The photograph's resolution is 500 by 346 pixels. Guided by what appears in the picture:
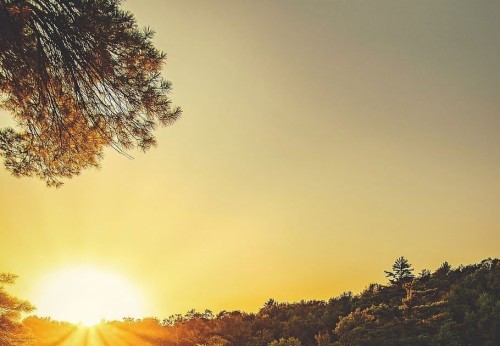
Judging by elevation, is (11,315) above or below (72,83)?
below

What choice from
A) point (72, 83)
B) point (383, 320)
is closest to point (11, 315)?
point (72, 83)

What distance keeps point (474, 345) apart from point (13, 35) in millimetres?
33226

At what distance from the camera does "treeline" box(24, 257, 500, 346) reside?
29.0 m

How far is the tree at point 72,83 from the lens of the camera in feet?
19.1

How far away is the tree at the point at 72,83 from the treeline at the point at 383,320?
12.2m

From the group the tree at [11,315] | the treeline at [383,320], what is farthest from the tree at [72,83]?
the treeline at [383,320]

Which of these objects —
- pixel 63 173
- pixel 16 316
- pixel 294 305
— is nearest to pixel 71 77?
pixel 63 173

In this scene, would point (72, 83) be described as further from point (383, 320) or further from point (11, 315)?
point (383, 320)

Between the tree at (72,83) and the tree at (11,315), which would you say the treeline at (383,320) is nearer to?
the tree at (11,315)

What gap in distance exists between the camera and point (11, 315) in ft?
39.1

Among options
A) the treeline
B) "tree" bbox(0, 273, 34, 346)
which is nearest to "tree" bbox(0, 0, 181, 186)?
"tree" bbox(0, 273, 34, 346)

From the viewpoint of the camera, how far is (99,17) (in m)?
5.62

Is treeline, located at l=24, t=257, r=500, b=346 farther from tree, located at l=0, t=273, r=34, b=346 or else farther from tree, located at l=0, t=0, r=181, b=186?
tree, located at l=0, t=0, r=181, b=186

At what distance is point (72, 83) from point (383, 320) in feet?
102
